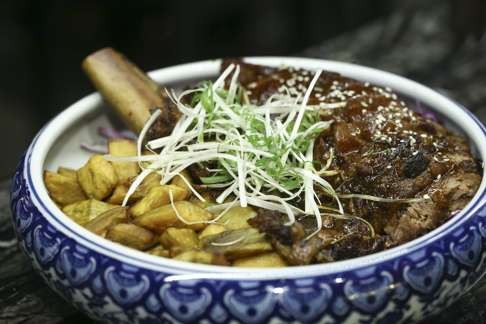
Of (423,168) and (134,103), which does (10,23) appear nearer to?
(134,103)

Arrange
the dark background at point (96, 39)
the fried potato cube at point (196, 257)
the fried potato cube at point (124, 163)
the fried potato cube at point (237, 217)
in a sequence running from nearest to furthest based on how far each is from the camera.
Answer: the fried potato cube at point (196, 257), the fried potato cube at point (237, 217), the fried potato cube at point (124, 163), the dark background at point (96, 39)

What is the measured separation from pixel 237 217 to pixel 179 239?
0.72 feet

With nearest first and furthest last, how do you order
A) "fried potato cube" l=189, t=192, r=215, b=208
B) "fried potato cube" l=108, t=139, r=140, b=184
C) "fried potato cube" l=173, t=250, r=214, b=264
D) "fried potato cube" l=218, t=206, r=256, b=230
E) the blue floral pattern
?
the blue floral pattern → "fried potato cube" l=173, t=250, r=214, b=264 → "fried potato cube" l=218, t=206, r=256, b=230 → "fried potato cube" l=189, t=192, r=215, b=208 → "fried potato cube" l=108, t=139, r=140, b=184

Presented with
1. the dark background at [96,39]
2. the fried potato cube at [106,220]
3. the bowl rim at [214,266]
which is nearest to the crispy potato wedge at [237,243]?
the bowl rim at [214,266]

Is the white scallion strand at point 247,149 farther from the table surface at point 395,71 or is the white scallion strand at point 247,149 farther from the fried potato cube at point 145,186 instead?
the table surface at point 395,71

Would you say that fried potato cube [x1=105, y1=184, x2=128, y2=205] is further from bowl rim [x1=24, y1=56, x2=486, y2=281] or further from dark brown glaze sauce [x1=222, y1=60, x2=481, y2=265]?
dark brown glaze sauce [x1=222, y1=60, x2=481, y2=265]

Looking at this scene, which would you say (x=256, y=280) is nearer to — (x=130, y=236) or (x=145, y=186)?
(x=130, y=236)

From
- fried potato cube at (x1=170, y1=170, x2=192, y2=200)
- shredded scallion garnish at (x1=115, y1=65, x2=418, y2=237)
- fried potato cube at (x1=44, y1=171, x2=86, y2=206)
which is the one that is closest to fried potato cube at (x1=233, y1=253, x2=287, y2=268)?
shredded scallion garnish at (x1=115, y1=65, x2=418, y2=237)

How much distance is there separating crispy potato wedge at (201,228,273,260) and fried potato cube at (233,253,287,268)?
1 centimetres

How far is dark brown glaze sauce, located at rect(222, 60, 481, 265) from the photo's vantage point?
191 centimetres

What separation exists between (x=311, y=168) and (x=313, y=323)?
1.99 feet

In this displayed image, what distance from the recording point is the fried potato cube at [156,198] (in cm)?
204

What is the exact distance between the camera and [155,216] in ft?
6.46

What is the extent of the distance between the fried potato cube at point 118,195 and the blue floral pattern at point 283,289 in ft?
1.18
